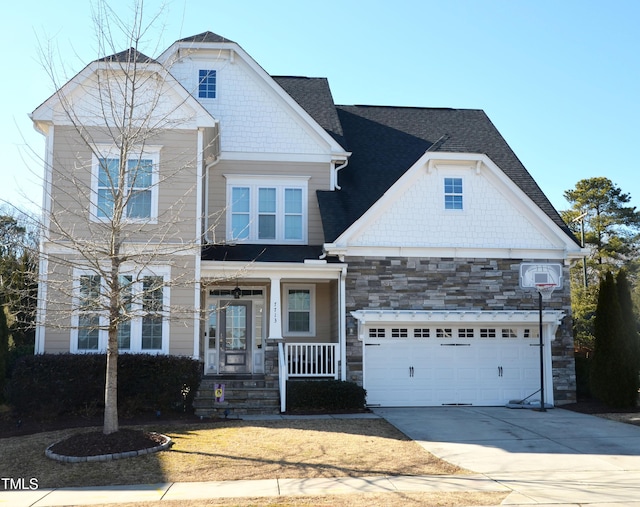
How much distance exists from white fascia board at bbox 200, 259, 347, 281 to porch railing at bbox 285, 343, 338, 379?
5.45 feet

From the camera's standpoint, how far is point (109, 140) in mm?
15164

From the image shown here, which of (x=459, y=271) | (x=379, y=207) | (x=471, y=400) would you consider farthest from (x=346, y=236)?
(x=471, y=400)

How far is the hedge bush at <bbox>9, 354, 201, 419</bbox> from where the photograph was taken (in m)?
13.4

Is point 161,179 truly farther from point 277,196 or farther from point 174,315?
point 277,196

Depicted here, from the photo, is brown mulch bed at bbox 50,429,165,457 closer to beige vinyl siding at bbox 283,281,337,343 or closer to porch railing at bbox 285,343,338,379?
porch railing at bbox 285,343,338,379

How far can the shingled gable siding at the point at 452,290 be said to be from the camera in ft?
52.6

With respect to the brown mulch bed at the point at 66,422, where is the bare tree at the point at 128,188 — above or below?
above

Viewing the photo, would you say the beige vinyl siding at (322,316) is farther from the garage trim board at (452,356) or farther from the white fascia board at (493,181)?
the white fascia board at (493,181)

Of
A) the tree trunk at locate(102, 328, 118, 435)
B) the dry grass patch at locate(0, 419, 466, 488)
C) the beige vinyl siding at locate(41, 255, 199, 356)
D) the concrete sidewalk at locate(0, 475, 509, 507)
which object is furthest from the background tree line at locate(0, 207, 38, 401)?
the concrete sidewalk at locate(0, 475, 509, 507)

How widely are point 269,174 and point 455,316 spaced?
6.21m

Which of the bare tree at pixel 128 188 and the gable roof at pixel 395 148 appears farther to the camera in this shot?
the gable roof at pixel 395 148

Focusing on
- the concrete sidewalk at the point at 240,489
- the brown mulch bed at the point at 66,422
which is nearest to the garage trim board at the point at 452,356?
the brown mulch bed at the point at 66,422

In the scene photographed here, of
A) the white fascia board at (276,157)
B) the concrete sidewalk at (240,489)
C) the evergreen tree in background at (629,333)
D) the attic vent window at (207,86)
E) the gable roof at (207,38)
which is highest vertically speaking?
the gable roof at (207,38)

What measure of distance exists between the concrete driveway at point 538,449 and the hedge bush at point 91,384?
4.49 meters
